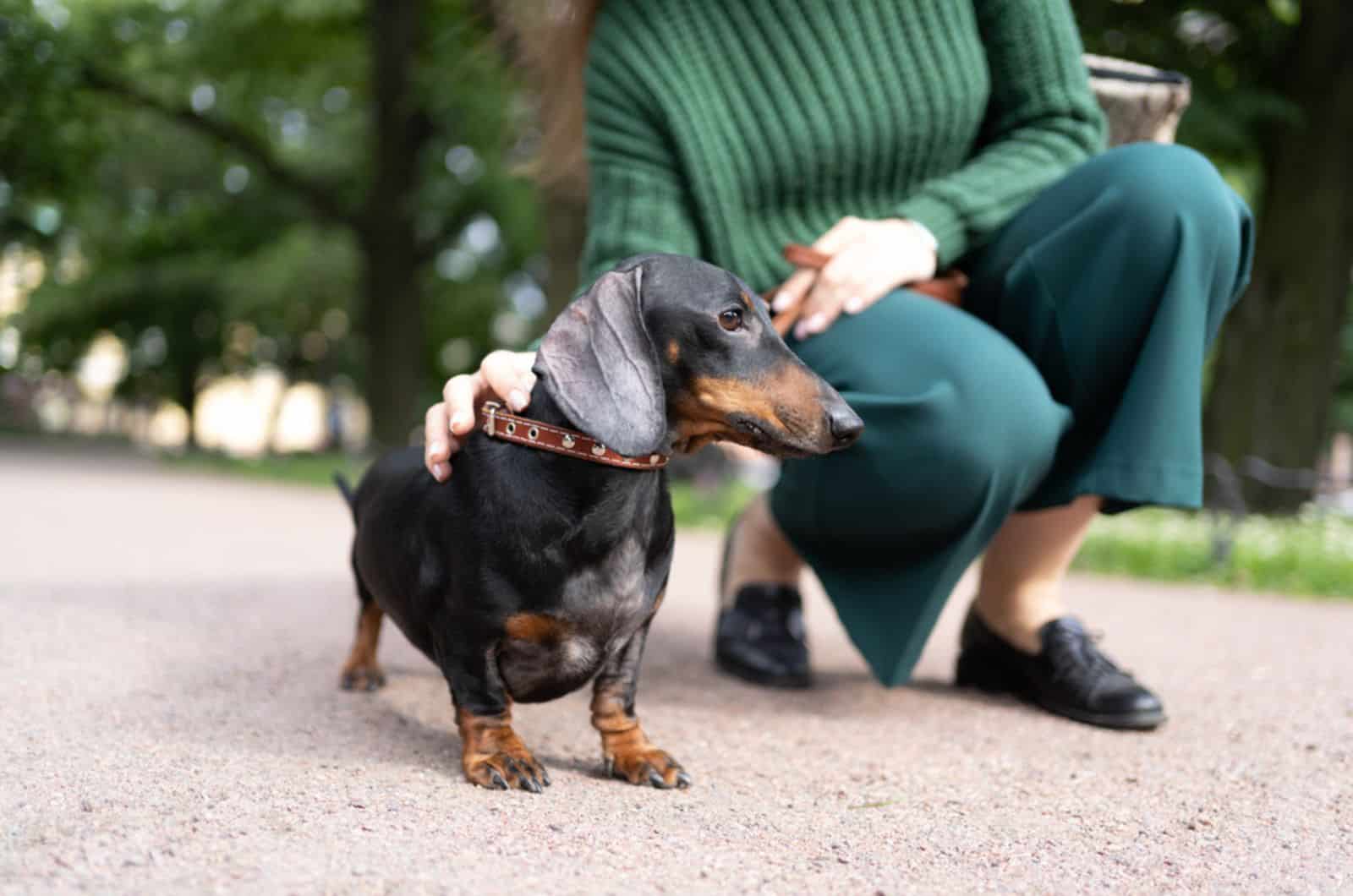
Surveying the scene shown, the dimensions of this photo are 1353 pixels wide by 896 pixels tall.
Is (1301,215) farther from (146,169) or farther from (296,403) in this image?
(296,403)

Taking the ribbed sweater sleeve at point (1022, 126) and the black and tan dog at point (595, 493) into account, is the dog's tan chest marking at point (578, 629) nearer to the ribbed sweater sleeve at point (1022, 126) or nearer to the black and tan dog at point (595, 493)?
the black and tan dog at point (595, 493)

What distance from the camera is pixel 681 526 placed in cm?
839

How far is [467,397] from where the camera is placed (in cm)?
196

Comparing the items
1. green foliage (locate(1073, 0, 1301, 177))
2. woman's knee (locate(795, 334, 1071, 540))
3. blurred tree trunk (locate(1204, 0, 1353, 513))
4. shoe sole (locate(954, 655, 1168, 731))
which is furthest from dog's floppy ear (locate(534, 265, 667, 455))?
blurred tree trunk (locate(1204, 0, 1353, 513))

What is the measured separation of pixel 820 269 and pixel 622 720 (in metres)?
1.07

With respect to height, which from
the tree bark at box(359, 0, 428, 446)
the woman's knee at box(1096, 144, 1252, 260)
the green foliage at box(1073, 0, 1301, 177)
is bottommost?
the tree bark at box(359, 0, 428, 446)

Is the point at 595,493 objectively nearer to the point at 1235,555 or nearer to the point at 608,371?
the point at 608,371

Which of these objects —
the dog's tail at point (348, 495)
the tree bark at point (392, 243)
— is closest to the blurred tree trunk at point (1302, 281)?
the dog's tail at point (348, 495)

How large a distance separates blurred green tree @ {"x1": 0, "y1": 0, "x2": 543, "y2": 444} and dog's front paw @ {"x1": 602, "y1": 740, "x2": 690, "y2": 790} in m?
5.97

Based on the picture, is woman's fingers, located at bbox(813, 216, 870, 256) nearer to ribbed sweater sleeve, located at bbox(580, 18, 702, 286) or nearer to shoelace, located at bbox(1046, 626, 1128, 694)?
ribbed sweater sleeve, located at bbox(580, 18, 702, 286)

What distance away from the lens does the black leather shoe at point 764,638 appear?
2924 mm

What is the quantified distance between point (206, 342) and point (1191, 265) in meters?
24.4

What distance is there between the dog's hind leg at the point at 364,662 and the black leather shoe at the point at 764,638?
2.82 ft

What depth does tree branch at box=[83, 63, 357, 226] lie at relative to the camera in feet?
42.7
